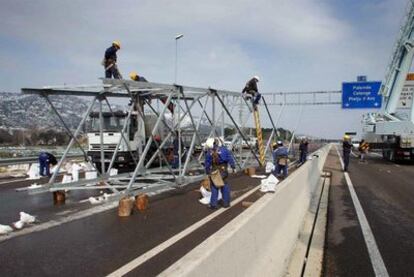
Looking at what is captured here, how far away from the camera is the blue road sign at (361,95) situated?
34.5 meters

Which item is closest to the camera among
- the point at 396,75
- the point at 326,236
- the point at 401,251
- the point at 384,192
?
the point at 401,251

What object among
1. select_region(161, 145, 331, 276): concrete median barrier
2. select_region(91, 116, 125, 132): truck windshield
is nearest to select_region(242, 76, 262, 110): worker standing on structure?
select_region(91, 116, 125, 132): truck windshield

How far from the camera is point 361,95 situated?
116 feet

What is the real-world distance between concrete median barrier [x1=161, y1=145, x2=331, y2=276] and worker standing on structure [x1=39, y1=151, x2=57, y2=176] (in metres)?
11.4

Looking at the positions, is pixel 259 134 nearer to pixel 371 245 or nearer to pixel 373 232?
pixel 373 232

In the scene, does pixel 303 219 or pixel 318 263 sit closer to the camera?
pixel 318 263

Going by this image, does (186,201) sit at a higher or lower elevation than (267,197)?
lower

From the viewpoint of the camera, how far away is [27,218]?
8031mm

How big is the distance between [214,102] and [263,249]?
9.34m

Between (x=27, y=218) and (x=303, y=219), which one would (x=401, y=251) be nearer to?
(x=303, y=219)

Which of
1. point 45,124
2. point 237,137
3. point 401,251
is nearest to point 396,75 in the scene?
point 237,137

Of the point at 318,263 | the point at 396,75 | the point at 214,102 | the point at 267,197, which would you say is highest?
the point at 396,75

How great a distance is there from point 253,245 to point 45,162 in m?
13.5

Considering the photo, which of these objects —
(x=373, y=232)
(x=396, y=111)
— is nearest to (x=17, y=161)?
(x=373, y=232)
